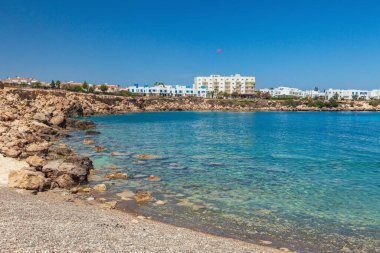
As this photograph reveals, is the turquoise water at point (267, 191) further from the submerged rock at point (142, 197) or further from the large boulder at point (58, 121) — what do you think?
the large boulder at point (58, 121)

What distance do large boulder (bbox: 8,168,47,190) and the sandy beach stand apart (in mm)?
2499

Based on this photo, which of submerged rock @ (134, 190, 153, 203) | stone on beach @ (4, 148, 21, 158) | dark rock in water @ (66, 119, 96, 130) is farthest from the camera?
dark rock in water @ (66, 119, 96, 130)

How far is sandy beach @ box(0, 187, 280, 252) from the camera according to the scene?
11000 mm

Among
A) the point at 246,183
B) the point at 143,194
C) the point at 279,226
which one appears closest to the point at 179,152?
the point at 246,183

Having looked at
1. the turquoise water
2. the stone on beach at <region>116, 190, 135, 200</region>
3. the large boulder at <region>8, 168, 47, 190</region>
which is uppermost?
the large boulder at <region>8, 168, 47, 190</region>

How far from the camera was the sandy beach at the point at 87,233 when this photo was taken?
433 inches

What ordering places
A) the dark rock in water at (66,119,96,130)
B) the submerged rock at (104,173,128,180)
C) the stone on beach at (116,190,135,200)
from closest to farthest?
1. the stone on beach at (116,190,135,200)
2. the submerged rock at (104,173,128,180)
3. the dark rock in water at (66,119,96,130)

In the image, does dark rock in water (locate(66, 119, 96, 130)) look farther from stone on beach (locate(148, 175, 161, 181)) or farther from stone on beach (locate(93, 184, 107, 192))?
stone on beach (locate(93, 184, 107, 192))

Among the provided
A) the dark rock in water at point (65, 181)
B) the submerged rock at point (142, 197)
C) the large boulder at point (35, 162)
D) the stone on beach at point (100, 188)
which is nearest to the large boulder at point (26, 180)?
the dark rock in water at point (65, 181)

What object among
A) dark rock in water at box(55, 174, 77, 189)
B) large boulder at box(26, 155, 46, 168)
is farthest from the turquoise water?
large boulder at box(26, 155, 46, 168)

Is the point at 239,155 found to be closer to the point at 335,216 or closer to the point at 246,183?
the point at 246,183

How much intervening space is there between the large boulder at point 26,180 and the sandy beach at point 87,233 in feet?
8.20

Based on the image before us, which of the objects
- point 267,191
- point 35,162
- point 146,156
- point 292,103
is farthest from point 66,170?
point 292,103

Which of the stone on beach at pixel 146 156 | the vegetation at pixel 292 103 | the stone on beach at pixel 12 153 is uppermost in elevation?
the vegetation at pixel 292 103
